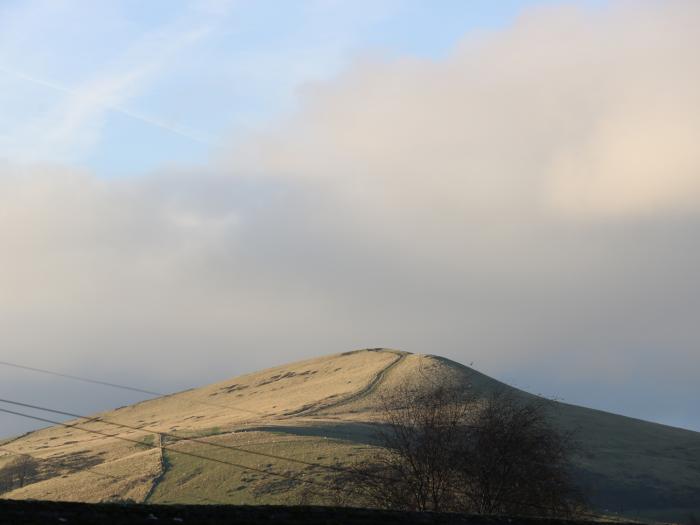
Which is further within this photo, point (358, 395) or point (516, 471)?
point (358, 395)

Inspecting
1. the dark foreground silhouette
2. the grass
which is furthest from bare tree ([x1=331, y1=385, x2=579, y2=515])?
the grass

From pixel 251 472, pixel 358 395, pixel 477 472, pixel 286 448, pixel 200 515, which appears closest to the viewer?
pixel 200 515

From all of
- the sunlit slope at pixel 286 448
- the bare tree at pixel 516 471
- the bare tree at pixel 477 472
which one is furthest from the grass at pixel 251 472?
the bare tree at pixel 516 471

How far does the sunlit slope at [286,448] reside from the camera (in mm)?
92000

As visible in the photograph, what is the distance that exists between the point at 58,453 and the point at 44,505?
123 metres

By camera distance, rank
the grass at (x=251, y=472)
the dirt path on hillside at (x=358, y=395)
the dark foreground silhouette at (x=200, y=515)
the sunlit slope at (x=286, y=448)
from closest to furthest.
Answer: the dark foreground silhouette at (x=200, y=515) < the grass at (x=251, y=472) < the sunlit slope at (x=286, y=448) < the dirt path on hillside at (x=358, y=395)

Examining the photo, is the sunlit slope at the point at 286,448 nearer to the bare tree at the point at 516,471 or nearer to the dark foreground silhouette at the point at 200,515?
the bare tree at the point at 516,471

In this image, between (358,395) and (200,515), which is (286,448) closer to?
(358,395)

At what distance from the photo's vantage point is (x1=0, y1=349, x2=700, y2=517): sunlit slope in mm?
92000

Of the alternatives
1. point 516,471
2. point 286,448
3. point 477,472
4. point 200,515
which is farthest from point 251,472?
point 200,515

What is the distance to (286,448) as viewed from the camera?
105 m

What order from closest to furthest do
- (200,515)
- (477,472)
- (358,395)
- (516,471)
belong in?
(200,515)
(477,472)
(516,471)
(358,395)

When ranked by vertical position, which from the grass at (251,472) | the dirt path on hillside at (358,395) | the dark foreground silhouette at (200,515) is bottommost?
the grass at (251,472)

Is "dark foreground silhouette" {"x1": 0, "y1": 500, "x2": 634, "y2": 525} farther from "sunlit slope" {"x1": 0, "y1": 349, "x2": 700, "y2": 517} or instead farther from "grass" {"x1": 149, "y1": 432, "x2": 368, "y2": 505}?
"grass" {"x1": 149, "y1": 432, "x2": 368, "y2": 505}
